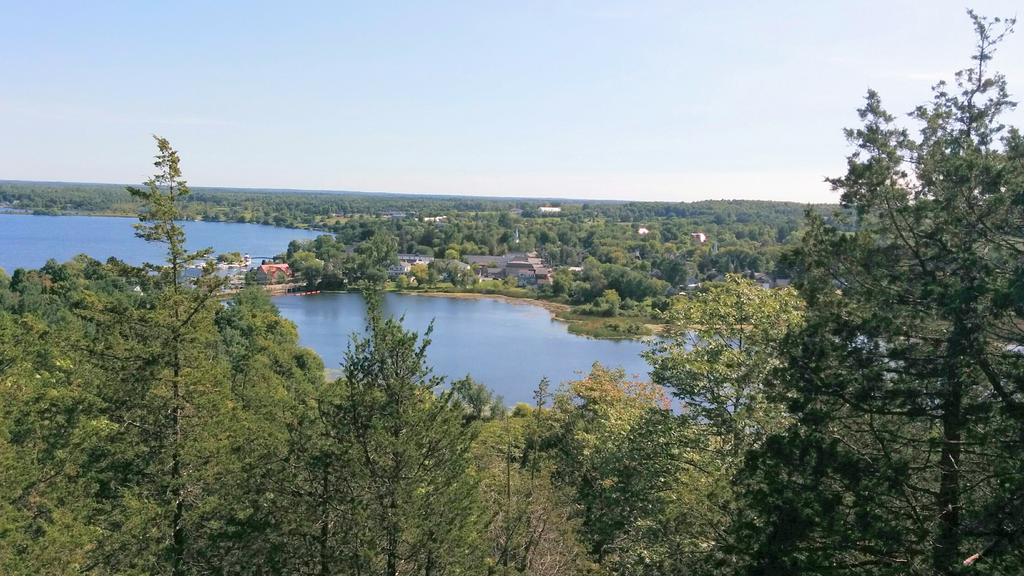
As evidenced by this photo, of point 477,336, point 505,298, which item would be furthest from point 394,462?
point 505,298

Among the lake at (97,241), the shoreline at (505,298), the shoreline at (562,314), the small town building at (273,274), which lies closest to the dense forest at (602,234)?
the lake at (97,241)

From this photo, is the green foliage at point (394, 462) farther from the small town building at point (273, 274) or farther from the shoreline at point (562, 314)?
the small town building at point (273, 274)

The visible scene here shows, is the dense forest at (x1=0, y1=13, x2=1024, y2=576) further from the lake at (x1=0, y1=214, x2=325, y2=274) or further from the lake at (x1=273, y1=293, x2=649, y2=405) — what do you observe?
the lake at (x1=0, y1=214, x2=325, y2=274)

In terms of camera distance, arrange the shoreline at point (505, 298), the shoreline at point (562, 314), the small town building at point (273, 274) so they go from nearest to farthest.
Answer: the shoreline at point (562, 314)
the shoreline at point (505, 298)
the small town building at point (273, 274)

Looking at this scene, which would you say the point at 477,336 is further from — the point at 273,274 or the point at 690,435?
the point at 690,435

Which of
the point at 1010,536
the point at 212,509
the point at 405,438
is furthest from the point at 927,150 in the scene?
the point at 212,509

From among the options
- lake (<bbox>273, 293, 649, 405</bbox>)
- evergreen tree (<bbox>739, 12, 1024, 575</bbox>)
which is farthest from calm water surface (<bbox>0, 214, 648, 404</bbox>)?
evergreen tree (<bbox>739, 12, 1024, 575</bbox>)

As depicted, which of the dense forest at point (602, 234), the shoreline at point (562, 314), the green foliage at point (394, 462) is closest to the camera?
the green foliage at point (394, 462)
